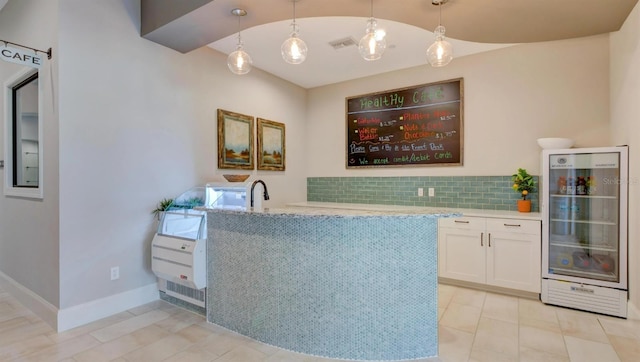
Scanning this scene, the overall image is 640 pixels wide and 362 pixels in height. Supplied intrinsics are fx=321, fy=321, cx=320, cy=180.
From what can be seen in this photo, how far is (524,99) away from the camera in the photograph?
370 cm

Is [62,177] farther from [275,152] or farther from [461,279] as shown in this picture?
[461,279]

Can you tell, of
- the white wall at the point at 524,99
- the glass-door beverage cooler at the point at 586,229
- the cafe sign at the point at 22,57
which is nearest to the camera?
the cafe sign at the point at 22,57

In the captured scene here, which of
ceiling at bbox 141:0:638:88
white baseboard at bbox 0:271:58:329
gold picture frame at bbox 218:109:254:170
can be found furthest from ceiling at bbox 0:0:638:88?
white baseboard at bbox 0:271:58:329

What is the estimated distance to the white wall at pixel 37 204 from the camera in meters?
2.68

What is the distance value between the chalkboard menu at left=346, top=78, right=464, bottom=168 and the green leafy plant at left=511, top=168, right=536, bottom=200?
69 cm

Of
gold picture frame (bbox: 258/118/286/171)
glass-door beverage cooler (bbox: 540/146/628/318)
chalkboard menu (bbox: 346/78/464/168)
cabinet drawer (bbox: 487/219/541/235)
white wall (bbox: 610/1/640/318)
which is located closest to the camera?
white wall (bbox: 610/1/640/318)

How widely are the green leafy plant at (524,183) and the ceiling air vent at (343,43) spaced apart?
2361 mm

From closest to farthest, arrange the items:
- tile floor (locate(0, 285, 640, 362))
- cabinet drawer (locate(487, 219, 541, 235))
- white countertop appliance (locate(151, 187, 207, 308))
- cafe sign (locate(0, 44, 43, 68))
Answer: tile floor (locate(0, 285, 640, 362)) → cafe sign (locate(0, 44, 43, 68)) → white countertop appliance (locate(151, 187, 207, 308)) → cabinet drawer (locate(487, 219, 541, 235))

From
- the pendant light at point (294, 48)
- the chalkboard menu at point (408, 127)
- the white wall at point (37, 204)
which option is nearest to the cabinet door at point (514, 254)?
the chalkboard menu at point (408, 127)

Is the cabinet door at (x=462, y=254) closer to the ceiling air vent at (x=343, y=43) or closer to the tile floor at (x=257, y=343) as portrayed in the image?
the tile floor at (x=257, y=343)

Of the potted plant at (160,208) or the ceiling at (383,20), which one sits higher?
the ceiling at (383,20)

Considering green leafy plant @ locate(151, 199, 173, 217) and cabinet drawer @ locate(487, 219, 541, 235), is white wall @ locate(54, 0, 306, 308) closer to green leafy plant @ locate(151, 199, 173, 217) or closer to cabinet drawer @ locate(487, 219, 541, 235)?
green leafy plant @ locate(151, 199, 173, 217)

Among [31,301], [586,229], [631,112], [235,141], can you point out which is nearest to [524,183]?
[586,229]

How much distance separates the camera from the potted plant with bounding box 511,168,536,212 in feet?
11.6
